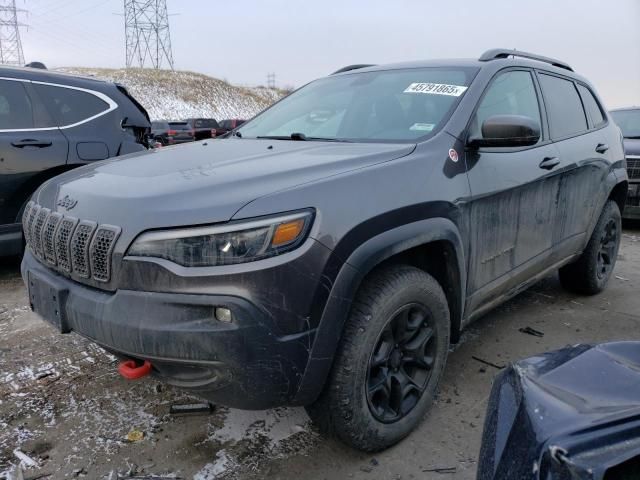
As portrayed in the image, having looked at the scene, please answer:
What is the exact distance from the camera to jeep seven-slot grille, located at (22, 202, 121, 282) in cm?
193

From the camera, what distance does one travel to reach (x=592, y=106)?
4.18 metres

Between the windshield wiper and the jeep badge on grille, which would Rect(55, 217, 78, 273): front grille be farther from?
the windshield wiper

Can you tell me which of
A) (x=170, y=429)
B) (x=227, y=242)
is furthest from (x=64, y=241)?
(x=170, y=429)

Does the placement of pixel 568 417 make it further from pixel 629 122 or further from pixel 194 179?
pixel 629 122

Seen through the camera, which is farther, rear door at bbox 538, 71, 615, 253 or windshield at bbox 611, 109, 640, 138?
windshield at bbox 611, 109, 640, 138

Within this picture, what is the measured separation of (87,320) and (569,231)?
10.1 ft

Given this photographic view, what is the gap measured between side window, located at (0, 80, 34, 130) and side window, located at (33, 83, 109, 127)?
152 mm

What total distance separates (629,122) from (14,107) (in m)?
8.50

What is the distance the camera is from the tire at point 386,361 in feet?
6.73

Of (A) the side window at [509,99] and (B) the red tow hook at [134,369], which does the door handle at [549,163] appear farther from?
(B) the red tow hook at [134,369]

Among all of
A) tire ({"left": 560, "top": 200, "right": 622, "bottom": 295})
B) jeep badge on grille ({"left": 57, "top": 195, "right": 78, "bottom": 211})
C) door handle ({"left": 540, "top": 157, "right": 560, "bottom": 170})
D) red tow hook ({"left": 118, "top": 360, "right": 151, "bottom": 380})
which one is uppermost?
door handle ({"left": 540, "top": 157, "right": 560, "bottom": 170})

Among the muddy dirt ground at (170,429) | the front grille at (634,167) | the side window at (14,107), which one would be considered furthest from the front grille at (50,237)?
the front grille at (634,167)

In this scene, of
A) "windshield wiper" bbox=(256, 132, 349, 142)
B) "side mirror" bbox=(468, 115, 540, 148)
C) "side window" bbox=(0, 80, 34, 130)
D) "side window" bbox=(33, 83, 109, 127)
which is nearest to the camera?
"side mirror" bbox=(468, 115, 540, 148)

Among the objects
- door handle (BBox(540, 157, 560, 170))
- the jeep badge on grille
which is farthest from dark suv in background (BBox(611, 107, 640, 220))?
the jeep badge on grille
